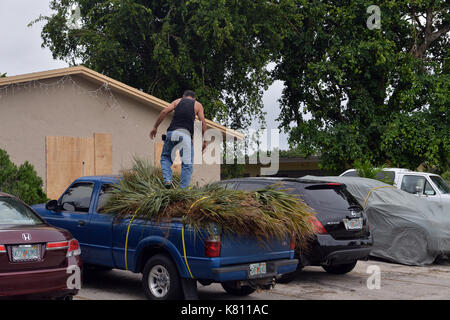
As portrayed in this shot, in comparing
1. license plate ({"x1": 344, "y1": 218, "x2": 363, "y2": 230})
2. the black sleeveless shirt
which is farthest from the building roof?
license plate ({"x1": 344, "y1": 218, "x2": 363, "y2": 230})

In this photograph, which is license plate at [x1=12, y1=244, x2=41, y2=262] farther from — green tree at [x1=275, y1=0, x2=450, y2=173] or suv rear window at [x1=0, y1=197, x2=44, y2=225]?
green tree at [x1=275, y1=0, x2=450, y2=173]

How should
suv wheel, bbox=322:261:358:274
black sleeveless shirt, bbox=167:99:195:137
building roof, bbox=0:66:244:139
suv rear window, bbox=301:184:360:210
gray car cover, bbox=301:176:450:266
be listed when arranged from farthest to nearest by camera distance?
building roof, bbox=0:66:244:139, gray car cover, bbox=301:176:450:266, suv wheel, bbox=322:261:358:274, black sleeveless shirt, bbox=167:99:195:137, suv rear window, bbox=301:184:360:210

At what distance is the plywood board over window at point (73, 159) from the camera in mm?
16114

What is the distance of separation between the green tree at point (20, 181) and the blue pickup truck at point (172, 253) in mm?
4467

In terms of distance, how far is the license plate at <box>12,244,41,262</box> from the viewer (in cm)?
655

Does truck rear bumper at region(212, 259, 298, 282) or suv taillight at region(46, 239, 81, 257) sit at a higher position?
suv taillight at region(46, 239, 81, 257)

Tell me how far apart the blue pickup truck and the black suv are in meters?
1.30

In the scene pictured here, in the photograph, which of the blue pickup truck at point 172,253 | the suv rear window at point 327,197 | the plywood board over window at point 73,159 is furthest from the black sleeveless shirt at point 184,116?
the plywood board over window at point 73,159

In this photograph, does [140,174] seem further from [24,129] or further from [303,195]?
[24,129]

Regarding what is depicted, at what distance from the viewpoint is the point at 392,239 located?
39.8ft

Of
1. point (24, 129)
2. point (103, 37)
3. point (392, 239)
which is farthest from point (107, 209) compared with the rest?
point (103, 37)

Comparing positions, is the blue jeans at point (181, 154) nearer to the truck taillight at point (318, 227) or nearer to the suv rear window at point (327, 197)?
the suv rear window at point (327, 197)

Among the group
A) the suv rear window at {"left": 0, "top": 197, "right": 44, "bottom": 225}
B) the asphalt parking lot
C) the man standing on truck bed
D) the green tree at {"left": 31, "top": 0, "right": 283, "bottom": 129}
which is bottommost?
the asphalt parking lot

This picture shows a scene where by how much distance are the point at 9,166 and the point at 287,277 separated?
7268 mm
